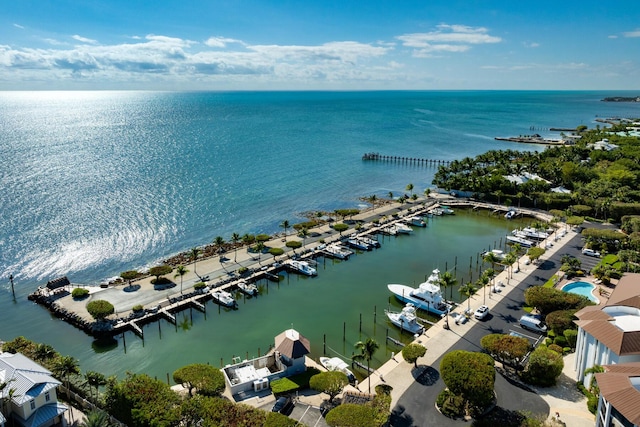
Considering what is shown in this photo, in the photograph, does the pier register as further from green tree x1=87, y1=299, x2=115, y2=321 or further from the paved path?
green tree x1=87, y1=299, x2=115, y2=321

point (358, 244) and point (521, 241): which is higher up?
point (521, 241)

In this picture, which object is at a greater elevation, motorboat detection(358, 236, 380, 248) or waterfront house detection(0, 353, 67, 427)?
waterfront house detection(0, 353, 67, 427)

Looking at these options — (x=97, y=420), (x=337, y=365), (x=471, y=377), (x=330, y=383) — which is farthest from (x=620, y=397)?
(x=97, y=420)

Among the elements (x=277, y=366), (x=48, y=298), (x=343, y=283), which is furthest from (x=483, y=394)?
(x=48, y=298)

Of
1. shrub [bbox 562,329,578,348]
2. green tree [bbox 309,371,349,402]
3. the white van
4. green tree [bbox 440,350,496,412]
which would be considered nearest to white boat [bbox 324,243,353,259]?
the white van

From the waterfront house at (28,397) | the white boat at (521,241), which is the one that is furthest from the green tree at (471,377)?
the white boat at (521,241)

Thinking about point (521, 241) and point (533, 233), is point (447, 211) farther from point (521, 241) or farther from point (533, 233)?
point (521, 241)
